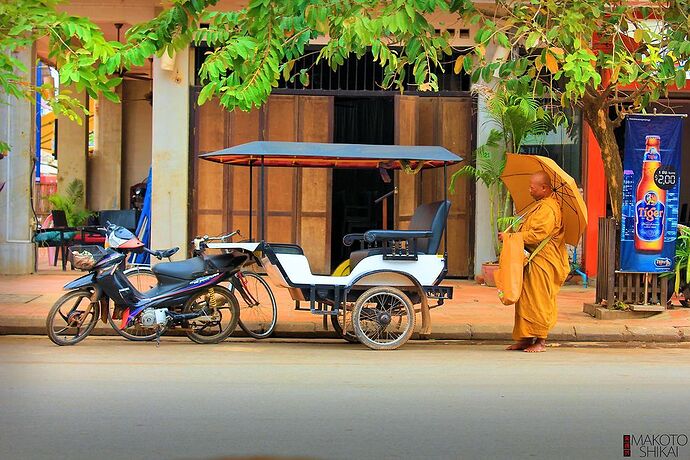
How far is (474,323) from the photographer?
37.1ft

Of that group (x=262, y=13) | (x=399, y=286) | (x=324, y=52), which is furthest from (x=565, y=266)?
(x=262, y=13)

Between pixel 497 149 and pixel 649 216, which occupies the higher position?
pixel 497 149

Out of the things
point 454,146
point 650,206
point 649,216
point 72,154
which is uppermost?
point 72,154

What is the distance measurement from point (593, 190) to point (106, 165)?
1323cm

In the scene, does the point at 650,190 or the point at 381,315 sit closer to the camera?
the point at 381,315

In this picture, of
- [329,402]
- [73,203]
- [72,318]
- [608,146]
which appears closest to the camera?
[329,402]

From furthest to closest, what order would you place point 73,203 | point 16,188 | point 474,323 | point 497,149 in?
point 73,203 < point 16,188 < point 497,149 < point 474,323

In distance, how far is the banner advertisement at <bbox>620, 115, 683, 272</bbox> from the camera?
11562 millimetres

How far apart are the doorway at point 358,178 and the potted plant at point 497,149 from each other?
1518 millimetres

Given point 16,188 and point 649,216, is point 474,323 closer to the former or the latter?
point 649,216

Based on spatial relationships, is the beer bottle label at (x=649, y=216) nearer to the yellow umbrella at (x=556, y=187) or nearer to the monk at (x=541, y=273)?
the yellow umbrella at (x=556, y=187)

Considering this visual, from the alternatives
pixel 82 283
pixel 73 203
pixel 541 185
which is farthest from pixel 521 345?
pixel 73 203

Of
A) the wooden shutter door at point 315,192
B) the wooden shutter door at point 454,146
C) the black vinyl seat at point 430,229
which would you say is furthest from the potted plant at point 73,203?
the black vinyl seat at point 430,229

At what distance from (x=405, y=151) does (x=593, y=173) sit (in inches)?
268
